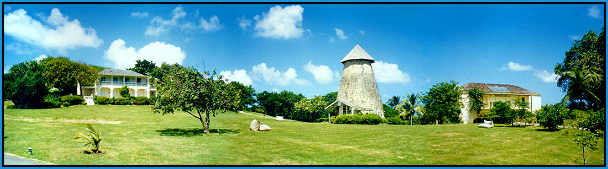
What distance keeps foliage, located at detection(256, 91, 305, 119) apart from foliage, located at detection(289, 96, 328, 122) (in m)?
5.93

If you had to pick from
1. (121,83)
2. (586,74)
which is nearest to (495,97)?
(586,74)

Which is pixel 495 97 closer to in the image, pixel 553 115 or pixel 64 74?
pixel 553 115

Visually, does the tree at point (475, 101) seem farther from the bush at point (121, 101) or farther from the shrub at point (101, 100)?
the shrub at point (101, 100)

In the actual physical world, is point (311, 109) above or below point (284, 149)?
above

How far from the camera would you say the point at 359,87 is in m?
38.6

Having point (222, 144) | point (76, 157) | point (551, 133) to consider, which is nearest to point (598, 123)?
point (551, 133)

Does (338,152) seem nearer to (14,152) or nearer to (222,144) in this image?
(222,144)

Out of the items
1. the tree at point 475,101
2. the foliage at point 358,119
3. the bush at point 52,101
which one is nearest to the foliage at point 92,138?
the bush at point 52,101

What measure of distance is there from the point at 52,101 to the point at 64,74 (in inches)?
335

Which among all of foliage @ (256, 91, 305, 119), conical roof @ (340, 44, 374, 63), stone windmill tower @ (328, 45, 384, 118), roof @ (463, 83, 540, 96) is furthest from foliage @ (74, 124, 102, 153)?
foliage @ (256, 91, 305, 119)

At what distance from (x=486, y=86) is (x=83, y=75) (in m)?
40.4

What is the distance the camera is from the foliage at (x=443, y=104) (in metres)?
32.1

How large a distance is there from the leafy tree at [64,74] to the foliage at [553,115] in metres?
37.1

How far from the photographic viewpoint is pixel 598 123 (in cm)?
1296
